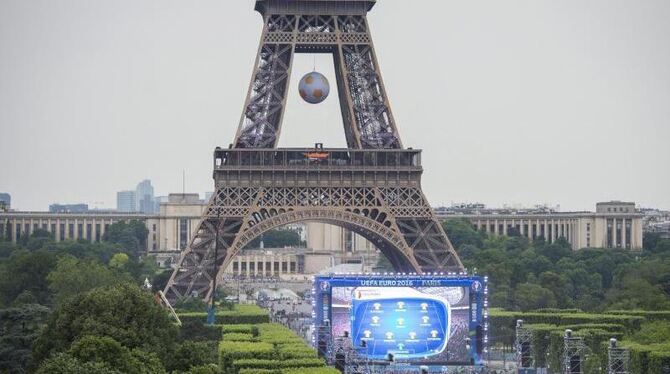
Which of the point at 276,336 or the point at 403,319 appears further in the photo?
the point at 276,336

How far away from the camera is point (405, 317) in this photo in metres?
84.0

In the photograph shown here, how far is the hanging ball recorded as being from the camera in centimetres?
10888

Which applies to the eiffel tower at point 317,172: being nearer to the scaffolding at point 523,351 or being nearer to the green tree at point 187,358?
the scaffolding at point 523,351

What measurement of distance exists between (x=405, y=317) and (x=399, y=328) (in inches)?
23.1

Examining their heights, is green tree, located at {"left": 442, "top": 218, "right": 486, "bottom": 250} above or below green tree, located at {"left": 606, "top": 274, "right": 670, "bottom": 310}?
above

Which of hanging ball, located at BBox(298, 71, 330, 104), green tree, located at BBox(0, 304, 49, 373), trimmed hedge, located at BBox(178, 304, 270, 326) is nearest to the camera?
green tree, located at BBox(0, 304, 49, 373)

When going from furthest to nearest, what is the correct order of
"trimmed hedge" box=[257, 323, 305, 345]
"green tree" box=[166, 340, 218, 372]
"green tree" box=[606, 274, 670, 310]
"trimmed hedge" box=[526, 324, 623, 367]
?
"green tree" box=[606, 274, 670, 310] → "trimmed hedge" box=[526, 324, 623, 367] → "trimmed hedge" box=[257, 323, 305, 345] → "green tree" box=[166, 340, 218, 372]

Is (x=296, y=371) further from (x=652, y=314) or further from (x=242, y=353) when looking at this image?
(x=652, y=314)

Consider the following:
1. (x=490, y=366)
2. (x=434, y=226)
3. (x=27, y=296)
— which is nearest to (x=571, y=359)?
(x=490, y=366)

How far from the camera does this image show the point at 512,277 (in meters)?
136

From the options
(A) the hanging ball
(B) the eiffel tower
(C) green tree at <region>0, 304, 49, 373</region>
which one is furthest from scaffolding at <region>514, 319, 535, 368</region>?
(A) the hanging ball

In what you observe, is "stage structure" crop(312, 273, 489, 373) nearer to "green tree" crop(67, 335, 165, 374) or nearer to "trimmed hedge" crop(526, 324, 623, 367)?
"trimmed hedge" crop(526, 324, 623, 367)

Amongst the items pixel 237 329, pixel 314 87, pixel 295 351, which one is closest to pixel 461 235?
pixel 314 87

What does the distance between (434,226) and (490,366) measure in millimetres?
11451
